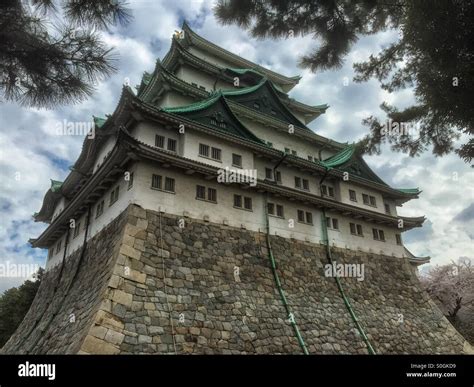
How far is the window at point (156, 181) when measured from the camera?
1573 centimetres

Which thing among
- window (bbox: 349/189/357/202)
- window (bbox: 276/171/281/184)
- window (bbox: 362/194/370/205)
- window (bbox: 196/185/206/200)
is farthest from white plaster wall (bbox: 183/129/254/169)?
window (bbox: 362/194/370/205)

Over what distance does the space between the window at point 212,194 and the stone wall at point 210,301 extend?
1372mm

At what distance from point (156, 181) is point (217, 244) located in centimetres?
416

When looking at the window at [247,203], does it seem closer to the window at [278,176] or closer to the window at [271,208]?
the window at [271,208]

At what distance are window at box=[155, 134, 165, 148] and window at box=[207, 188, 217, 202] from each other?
330 cm

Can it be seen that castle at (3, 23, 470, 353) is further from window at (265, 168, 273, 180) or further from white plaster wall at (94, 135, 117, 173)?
white plaster wall at (94, 135, 117, 173)

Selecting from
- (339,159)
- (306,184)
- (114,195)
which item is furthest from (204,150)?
(339,159)

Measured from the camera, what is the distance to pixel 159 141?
687 inches

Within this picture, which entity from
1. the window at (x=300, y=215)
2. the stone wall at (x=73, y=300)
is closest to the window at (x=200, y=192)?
the stone wall at (x=73, y=300)

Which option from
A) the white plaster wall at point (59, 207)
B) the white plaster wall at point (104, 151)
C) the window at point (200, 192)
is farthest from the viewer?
the white plaster wall at point (59, 207)

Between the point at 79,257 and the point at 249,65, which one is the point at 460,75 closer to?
the point at 79,257

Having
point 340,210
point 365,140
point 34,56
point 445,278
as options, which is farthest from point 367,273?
point 445,278
